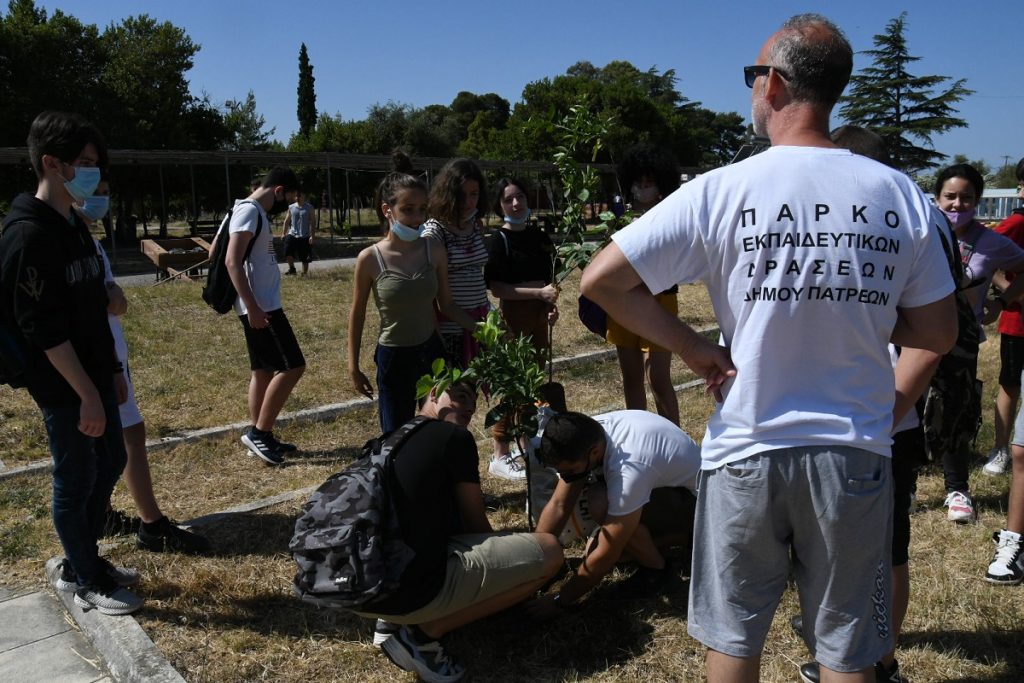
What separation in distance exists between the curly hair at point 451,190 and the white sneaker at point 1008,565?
119 inches

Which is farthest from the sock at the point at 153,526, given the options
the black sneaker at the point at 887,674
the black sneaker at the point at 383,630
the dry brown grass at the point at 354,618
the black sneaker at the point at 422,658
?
the black sneaker at the point at 887,674

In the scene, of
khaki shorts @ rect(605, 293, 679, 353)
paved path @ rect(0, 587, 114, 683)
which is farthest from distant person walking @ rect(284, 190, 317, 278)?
paved path @ rect(0, 587, 114, 683)

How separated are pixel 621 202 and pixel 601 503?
66.3 inches

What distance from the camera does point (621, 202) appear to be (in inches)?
165

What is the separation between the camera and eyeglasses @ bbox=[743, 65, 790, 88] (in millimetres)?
1729

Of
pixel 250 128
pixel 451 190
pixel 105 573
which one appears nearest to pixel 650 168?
pixel 451 190

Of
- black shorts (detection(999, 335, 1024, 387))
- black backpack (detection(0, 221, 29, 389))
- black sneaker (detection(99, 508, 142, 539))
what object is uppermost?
black backpack (detection(0, 221, 29, 389))

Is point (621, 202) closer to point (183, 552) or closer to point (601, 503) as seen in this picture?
point (601, 503)

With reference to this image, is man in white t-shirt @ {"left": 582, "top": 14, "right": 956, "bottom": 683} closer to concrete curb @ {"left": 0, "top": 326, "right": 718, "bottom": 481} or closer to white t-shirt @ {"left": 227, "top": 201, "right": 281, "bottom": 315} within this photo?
white t-shirt @ {"left": 227, "top": 201, "right": 281, "bottom": 315}

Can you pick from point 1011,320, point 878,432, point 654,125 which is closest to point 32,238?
point 878,432

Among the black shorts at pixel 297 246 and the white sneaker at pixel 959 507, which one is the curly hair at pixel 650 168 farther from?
the black shorts at pixel 297 246

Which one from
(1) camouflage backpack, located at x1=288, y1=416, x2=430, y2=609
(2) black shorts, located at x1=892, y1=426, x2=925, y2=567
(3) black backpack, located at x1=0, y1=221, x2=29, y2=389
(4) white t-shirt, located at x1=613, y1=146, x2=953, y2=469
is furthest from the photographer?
(3) black backpack, located at x1=0, y1=221, x2=29, y2=389

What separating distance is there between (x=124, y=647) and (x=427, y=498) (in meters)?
1.29

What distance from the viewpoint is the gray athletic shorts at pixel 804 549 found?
5.61 ft
